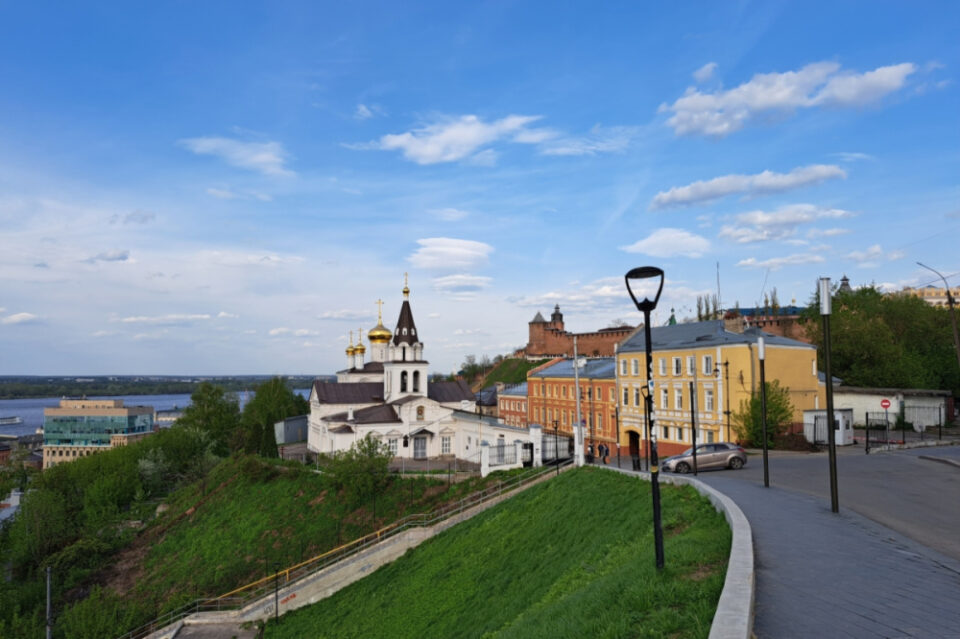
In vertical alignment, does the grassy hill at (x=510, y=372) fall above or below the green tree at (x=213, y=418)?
above

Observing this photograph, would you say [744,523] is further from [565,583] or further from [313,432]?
[313,432]

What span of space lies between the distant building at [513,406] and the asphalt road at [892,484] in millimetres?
28997

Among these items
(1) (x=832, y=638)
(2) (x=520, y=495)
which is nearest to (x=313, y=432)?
(2) (x=520, y=495)

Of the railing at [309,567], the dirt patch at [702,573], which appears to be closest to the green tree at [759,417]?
the railing at [309,567]

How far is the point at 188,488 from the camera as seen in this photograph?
171 feet

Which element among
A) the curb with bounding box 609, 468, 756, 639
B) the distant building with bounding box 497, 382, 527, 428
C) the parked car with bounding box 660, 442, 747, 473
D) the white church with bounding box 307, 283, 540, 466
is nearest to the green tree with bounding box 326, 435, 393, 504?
the white church with bounding box 307, 283, 540, 466

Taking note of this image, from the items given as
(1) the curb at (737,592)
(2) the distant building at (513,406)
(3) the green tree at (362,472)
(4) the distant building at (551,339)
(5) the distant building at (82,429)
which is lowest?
(5) the distant building at (82,429)

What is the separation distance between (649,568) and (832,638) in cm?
344

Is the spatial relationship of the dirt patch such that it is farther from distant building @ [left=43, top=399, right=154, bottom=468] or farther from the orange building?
distant building @ [left=43, top=399, right=154, bottom=468]

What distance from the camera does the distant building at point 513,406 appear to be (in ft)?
187

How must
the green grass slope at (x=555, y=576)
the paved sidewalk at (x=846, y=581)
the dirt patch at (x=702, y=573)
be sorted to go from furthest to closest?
the dirt patch at (x=702, y=573) → the green grass slope at (x=555, y=576) → the paved sidewalk at (x=846, y=581)

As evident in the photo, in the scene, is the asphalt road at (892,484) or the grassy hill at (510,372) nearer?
the asphalt road at (892,484)

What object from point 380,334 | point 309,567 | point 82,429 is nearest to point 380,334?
point 380,334

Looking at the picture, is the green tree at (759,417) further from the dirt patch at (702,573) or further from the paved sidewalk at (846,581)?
the dirt patch at (702,573)
